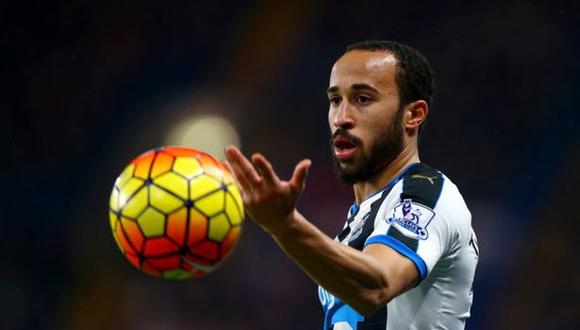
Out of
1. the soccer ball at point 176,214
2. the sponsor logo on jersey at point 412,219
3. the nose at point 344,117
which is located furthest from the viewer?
the nose at point 344,117

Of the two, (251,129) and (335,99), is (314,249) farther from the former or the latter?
(251,129)

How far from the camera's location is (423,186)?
2.28 m

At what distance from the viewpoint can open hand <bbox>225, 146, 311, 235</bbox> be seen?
1.73 metres

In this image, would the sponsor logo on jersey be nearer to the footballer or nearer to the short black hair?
the footballer

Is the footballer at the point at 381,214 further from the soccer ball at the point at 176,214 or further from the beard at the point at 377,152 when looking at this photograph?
the soccer ball at the point at 176,214

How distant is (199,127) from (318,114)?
Answer: 1159 mm

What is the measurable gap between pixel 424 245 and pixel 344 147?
0.79 metres

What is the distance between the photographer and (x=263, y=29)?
6.86 meters

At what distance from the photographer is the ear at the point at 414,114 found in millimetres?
2820

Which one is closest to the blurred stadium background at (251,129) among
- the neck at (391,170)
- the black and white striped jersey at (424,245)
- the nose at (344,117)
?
the neck at (391,170)

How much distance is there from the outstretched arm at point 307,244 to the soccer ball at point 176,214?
0.68 feet

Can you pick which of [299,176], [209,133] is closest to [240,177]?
[299,176]

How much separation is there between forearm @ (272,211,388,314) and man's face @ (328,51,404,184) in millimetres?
884
